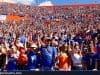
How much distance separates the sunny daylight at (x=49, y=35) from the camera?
1052cm

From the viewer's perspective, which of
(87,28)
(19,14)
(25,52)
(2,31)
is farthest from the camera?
(19,14)

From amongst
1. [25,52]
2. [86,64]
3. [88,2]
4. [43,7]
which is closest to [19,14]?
[43,7]

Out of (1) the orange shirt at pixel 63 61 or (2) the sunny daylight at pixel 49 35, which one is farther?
(2) the sunny daylight at pixel 49 35

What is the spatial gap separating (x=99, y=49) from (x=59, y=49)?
41.9 inches

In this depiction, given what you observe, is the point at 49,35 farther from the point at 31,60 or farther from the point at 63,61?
the point at 63,61

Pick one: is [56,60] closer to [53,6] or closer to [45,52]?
[45,52]

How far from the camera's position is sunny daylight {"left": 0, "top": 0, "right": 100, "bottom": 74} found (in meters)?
10.5

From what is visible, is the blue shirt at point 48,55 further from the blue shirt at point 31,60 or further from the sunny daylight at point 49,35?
the blue shirt at point 31,60

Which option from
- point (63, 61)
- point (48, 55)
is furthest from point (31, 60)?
point (63, 61)

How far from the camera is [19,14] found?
61.9 ft

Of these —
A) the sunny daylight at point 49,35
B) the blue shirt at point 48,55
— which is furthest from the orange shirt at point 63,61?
the blue shirt at point 48,55

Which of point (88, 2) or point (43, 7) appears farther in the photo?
point (43, 7)

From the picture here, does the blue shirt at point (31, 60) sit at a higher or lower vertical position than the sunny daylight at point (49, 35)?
lower

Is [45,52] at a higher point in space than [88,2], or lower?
lower
